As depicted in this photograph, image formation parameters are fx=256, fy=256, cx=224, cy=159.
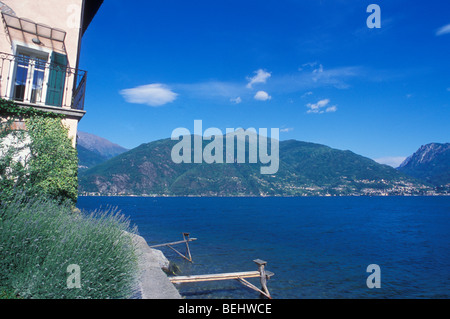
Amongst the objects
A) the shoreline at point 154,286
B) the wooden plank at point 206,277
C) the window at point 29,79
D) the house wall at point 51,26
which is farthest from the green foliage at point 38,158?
the wooden plank at point 206,277

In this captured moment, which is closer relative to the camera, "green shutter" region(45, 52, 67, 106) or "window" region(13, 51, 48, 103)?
"window" region(13, 51, 48, 103)

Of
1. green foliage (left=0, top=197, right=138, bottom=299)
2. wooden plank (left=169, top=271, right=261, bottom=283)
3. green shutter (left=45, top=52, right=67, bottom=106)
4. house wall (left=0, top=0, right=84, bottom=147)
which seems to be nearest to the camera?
green foliage (left=0, top=197, right=138, bottom=299)

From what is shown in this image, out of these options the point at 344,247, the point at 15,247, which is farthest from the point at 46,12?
the point at 344,247

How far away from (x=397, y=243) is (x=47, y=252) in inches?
1789

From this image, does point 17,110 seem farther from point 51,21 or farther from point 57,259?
point 57,259

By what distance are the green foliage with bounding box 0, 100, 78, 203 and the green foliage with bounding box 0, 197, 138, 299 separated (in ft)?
12.1

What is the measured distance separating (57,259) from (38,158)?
6.33m

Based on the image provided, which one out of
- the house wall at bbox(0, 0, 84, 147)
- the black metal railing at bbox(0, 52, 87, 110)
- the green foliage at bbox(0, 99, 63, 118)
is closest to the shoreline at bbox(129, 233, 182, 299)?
the house wall at bbox(0, 0, 84, 147)

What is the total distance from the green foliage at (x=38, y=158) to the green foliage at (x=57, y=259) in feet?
12.1

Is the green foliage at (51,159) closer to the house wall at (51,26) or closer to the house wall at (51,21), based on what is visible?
the house wall at (51,26)

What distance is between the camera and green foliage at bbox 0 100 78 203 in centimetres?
956

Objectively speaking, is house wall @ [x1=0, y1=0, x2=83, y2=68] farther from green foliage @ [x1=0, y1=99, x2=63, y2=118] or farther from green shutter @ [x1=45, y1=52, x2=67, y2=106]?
green foliage @ [x1=0, y1=99, x2=63, y2=118]
